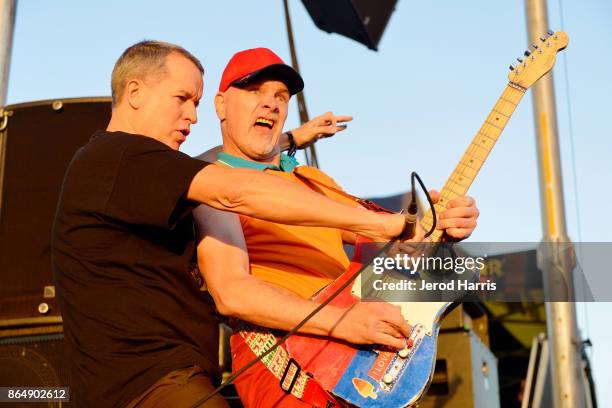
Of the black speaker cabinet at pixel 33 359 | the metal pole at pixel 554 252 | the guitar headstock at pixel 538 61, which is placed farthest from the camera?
the metal pole at pixel 554 252

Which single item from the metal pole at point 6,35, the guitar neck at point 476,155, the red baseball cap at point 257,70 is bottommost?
the guitar neck at point 476,155

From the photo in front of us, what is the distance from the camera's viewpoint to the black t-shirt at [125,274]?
259 centimetres

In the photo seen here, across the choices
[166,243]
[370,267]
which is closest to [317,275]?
[370,267]

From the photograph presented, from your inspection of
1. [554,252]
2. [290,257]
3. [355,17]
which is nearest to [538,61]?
[290,257]

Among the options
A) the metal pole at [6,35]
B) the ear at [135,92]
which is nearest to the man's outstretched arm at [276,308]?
the ear at [135,92]

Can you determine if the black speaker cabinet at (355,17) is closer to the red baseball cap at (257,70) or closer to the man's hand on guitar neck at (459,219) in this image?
the red baseball cap at (257,70)

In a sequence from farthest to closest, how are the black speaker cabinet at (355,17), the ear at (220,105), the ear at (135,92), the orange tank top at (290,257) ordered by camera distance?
the black speaker cabinet at (355,17) < the ear at (220,105) < the orange tank top at (290,257) < the ear at (135,92)

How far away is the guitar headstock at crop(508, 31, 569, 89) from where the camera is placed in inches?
141

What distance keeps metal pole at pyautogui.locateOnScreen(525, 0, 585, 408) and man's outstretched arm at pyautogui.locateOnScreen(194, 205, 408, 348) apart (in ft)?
10.1

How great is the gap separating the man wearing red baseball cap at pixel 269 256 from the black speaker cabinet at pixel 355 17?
2568 mm

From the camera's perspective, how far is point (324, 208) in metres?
2.53

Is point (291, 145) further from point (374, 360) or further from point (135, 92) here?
point (374, 360)

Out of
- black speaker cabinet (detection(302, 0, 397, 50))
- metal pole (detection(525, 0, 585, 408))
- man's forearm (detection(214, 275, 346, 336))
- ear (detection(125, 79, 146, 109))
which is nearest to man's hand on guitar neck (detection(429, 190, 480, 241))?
man's forearm (detection(214, 275, 346, 336))

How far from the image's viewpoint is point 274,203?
2.52 m
